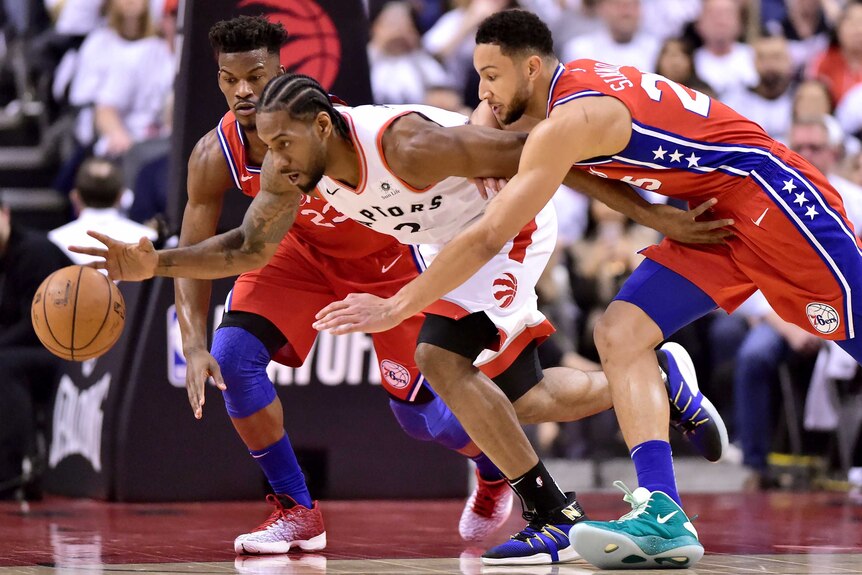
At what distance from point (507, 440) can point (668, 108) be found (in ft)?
4.27

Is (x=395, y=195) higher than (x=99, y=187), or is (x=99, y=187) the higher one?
(x=99, y=187)

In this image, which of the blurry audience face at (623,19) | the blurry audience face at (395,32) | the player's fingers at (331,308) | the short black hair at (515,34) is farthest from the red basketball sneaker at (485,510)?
the blurry audience face at (623,19)

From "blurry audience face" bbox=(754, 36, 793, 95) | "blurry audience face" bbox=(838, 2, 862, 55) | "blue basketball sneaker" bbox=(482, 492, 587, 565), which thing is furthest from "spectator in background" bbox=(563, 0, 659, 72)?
"blue basketball sneaker" bbox=(482, 492, 587, 565)

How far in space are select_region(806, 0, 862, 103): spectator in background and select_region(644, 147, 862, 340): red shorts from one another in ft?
22.5

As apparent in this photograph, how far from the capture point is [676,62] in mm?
10148

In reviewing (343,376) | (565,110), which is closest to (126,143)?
(343,376)

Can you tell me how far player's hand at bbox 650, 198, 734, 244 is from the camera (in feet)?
15.9

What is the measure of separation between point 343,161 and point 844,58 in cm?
792

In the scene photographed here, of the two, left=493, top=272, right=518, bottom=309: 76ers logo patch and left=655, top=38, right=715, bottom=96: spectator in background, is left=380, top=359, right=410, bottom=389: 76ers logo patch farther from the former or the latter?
left=655, top=38, right=715, bottom=96: spectator in background

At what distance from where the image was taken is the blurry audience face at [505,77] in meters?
4.74

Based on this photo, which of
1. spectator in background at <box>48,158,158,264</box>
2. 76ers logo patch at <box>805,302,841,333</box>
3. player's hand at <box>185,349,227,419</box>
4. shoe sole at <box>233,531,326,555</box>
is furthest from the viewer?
spectator in background at <box>48,158,158,264</box>

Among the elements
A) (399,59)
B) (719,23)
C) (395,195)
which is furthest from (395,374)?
(719,23)

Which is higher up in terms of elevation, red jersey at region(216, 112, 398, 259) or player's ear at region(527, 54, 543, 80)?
player's ear at region(527, 54, 543, 80)

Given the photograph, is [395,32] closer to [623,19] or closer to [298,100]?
[623,19]
